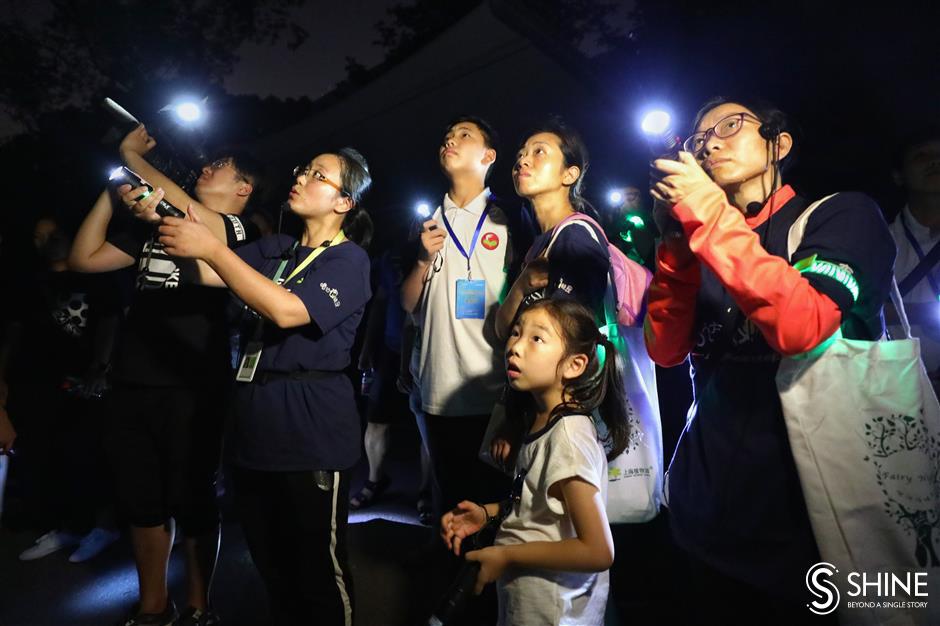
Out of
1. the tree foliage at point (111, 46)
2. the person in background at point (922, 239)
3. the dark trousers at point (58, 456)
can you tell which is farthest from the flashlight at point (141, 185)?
the tree foliage at point (111, 46)

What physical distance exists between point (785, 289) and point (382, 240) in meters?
9.74

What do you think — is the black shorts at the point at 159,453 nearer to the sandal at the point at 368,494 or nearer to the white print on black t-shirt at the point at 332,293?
the white print on black t-shirt at the point at 332,293

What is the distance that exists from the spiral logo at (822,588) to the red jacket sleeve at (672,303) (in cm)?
77

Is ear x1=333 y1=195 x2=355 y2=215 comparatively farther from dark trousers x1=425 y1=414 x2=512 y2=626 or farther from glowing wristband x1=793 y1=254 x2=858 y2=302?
glowing wristband x1=793 y1=254 x2=858 y2=302

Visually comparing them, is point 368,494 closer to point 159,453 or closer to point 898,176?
point 159,453

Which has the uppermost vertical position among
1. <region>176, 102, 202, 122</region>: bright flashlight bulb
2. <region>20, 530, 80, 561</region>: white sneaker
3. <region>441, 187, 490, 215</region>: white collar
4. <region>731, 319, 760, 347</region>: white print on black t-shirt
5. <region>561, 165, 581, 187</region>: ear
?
<region>176, 102, 202, 122</region>: bright flashlight bulb

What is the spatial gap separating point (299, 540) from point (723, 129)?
2244mm

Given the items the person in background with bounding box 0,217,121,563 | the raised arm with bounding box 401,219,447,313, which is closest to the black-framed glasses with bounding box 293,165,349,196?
the raised arm with bounding box 401,219,447,313

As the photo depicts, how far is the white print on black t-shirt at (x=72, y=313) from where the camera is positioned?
417cm

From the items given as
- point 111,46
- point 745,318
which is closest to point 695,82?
point 745,318

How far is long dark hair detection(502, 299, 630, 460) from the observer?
75.6 inches

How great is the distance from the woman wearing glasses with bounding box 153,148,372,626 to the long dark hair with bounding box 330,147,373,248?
0.34m

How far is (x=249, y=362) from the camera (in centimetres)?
229

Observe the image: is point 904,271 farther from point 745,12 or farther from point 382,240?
point 382,240
